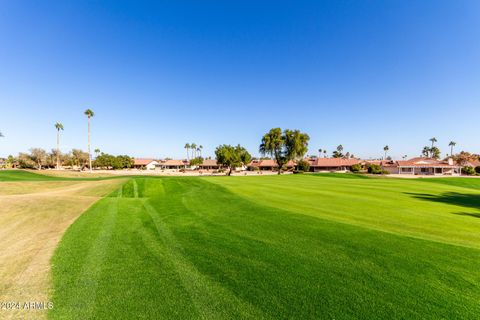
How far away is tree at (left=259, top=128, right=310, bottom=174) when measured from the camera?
6781 cm

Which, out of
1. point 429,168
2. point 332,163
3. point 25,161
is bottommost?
point 429,168

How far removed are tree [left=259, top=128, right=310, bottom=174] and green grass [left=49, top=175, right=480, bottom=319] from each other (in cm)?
5881

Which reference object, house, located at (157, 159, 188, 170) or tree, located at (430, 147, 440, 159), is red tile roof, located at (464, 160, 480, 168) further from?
house, located at (157, 159, 188, 170)

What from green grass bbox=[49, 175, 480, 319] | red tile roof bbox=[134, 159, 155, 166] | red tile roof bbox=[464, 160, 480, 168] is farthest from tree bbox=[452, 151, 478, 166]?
red tile roof bbox=[134, 159, 155, 166]

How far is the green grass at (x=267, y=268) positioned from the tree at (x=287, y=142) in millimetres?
58806

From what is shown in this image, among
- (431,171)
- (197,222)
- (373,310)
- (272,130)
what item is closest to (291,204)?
(197,222)

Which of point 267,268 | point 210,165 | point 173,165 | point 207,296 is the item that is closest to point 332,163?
point 210,165

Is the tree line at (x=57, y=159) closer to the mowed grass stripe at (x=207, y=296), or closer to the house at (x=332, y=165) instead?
the house at (x=332, y=165)

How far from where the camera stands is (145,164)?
5032 inches

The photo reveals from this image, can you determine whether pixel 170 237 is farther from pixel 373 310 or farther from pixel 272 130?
pixel 272 130

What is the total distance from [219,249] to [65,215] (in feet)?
31.0

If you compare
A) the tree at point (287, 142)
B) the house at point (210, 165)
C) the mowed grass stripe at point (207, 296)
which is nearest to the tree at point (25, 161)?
the house at point (210, 165)

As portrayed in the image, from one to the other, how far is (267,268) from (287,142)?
6619cm

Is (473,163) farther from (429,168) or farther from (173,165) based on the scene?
(173,165)
